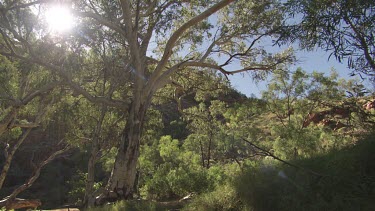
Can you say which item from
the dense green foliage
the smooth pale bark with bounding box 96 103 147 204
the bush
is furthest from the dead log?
the bush

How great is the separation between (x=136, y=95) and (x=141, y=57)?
53.7 inches

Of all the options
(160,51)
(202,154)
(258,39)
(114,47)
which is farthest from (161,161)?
(258,39)

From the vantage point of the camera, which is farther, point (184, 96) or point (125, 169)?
point (184, 96)

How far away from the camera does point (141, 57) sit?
34.6 ft

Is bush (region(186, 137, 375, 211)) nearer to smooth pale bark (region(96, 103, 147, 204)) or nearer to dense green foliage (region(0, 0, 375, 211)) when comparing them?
dense green foliage (region(0, 0, 375, 211))

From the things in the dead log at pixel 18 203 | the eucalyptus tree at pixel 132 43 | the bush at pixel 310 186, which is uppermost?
the eucalyptus tree at pixel 132 43

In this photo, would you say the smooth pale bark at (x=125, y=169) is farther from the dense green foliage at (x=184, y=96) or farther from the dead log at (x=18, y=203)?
the dead log at (x=18, y=203)

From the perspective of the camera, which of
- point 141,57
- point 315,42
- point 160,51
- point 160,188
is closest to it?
point 315,42

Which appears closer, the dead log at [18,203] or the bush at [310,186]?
the bush at [310,186]

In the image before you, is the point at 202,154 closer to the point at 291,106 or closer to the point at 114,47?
the point at 291,106

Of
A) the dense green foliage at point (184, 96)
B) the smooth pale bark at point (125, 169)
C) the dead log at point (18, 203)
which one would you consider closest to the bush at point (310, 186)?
the dense green foliage at point (184, 96)

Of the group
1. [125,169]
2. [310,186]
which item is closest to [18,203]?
[125,169]

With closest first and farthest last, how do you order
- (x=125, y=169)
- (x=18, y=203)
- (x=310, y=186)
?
(x=310, y=186), (x=125, y=169), (x=18, y=203)

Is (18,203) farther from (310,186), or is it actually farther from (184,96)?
(310,186)
